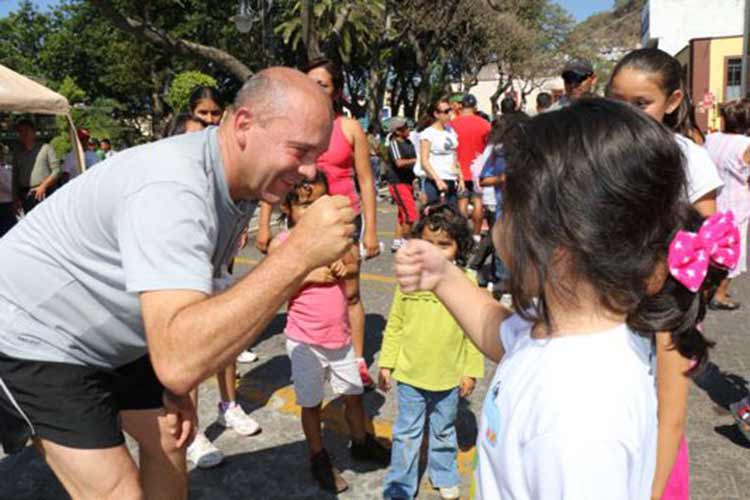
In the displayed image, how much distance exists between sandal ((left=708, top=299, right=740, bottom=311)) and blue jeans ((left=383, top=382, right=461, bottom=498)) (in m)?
3.94

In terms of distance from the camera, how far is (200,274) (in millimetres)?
1574

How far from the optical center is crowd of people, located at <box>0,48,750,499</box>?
1.16 meters

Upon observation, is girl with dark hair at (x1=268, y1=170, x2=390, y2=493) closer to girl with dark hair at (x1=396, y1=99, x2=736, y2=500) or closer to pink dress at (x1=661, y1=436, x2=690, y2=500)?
pink dress at (x1=661, y1=436, x2=690, y2=500)

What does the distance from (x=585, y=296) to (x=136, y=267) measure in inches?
40.3

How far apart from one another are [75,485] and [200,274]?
3.12 feet

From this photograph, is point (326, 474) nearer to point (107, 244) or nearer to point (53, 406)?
point (53, 406)

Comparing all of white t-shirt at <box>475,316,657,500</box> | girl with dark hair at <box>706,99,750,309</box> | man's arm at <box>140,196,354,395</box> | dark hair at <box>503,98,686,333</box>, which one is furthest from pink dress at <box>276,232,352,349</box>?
girl with dark hair at <box>706,99,750,309</box>

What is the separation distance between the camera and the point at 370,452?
329 centimetres

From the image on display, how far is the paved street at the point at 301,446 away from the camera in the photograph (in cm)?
307

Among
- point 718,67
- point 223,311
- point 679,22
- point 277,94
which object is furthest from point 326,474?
point 679,22

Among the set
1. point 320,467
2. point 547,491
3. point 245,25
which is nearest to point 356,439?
point 320,467

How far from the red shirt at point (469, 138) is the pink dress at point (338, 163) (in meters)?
4.03

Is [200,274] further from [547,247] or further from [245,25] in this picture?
[245,25]

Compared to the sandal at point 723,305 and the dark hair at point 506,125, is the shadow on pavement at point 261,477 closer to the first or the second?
the dark hair at point 506,125
